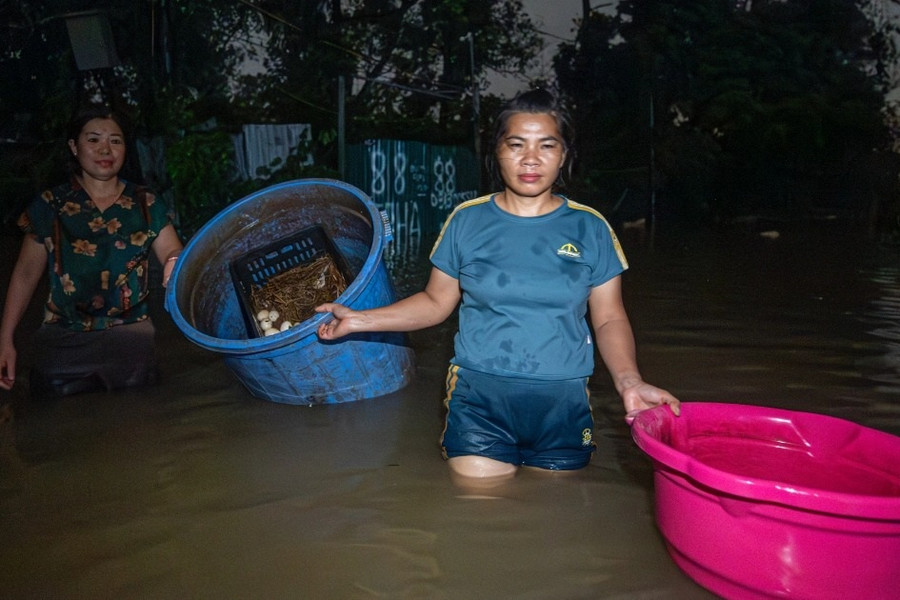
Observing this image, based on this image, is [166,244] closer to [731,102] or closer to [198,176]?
[198,176]

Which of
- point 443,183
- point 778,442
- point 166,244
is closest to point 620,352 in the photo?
point 778,442

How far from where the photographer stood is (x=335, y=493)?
2.69 m

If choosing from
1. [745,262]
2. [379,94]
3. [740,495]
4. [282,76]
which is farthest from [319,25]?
[740,495]

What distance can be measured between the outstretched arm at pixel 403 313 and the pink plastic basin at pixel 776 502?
0.92m

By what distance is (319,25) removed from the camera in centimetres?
1855

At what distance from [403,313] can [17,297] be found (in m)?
2.02

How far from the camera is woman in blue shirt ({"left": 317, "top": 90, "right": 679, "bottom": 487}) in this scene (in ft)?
8.40

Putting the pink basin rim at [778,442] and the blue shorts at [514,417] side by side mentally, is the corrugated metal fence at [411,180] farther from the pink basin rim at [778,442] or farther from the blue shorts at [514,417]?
the pink basin rim at [778,442]

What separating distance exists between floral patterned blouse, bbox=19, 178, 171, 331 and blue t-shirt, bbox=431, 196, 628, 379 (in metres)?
1.95

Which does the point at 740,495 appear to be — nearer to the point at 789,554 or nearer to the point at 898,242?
the point at 789,554

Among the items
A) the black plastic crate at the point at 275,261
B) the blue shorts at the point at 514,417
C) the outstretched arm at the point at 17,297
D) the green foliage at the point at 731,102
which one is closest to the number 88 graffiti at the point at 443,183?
the green foliage at the point at 731,102

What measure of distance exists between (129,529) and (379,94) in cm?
1328

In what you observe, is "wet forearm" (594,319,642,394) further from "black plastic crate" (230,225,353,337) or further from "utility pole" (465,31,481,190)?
"utility pole" (465,31,481,190)

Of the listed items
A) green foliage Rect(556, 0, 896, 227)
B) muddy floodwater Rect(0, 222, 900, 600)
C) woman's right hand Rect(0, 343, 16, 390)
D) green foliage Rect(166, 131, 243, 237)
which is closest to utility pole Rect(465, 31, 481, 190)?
green foliage Rect(556, 0, 896, 227)
